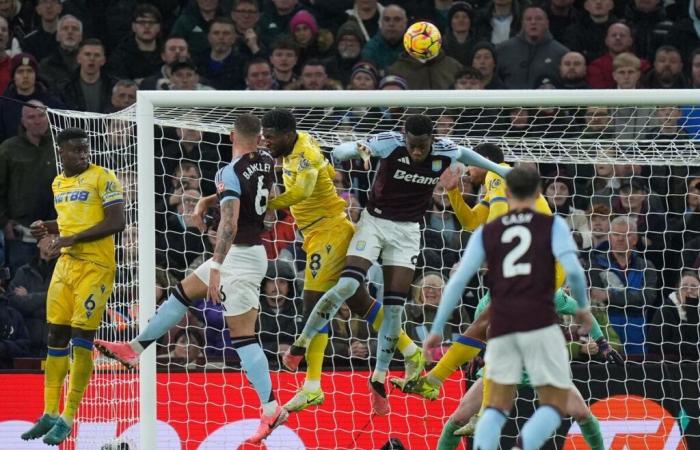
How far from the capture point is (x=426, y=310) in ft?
44.5

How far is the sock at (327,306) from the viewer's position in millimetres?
11359

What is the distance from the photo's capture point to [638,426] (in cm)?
1270

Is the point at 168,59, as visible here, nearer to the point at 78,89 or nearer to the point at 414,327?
the point at 78,89

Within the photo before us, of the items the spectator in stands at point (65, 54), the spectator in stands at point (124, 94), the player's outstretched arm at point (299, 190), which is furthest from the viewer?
the spectator in stands at point (65, 54)

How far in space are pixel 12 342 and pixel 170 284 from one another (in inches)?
58.6

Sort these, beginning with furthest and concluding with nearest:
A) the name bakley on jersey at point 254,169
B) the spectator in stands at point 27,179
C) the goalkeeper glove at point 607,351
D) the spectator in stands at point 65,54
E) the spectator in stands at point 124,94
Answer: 1. the spectator in stands at point 65,54
2. the spectator in stands at point 124,94
3. the spectator in stands at point 27,179
4. the goalkeeper glove at point 607,351
5. the name bakley on jersey at point 254,169

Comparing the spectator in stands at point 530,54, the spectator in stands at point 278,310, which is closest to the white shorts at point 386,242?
the spectator in stands at point 278,310

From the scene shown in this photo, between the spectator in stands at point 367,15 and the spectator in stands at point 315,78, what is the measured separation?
46.9 inches

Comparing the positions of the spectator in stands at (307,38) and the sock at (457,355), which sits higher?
the spectator in stands at (307,38)

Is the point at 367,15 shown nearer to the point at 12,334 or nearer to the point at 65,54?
the point at 65,54

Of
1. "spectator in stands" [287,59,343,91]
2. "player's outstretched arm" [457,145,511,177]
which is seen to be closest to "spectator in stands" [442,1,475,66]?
"spectator in stands" [287,59,343,91]

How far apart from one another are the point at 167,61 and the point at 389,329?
5.33 meters

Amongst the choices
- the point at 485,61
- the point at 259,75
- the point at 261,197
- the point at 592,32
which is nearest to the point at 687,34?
the point at 592,32

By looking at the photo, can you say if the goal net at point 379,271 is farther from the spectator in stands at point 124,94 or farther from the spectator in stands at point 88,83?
the spectator in stands at point 88,83
